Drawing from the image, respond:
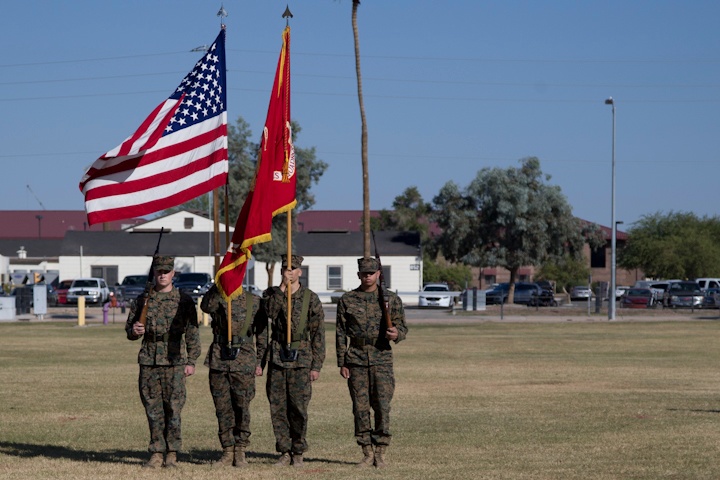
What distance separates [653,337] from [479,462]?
27300mm

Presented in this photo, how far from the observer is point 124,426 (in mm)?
16016

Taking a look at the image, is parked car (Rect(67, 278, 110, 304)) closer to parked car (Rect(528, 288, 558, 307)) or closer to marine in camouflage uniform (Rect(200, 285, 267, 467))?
parked car (Rect(528, 288, 558, 307))

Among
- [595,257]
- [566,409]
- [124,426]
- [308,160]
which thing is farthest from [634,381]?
[595,257]

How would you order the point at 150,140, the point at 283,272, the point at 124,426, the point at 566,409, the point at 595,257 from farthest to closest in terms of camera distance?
the point at 595,257, the point at 566,409, the point at 124,426, the point at 150,140, the point at 283,272

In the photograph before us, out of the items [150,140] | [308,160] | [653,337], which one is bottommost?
[653,337]

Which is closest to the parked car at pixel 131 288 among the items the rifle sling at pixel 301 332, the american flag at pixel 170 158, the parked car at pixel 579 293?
the parked car at pixel 579 293

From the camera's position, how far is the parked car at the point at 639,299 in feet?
207

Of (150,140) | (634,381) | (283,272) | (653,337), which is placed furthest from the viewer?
(653,337)

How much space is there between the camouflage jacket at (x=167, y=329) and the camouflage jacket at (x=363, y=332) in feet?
4.56

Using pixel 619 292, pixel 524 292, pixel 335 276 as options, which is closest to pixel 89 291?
pixel 335 276

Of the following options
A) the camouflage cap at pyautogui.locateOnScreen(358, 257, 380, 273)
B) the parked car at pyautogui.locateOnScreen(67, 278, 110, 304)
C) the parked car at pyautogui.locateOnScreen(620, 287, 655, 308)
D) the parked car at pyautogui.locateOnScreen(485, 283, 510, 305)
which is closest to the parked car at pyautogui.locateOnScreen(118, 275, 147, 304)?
the parked car at pyautogui.locateOnScreen(67, 278, 110, 304)

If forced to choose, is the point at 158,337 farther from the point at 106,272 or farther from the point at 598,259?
the point at 598,259

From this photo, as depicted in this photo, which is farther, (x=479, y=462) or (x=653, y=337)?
(x=653, y=337)

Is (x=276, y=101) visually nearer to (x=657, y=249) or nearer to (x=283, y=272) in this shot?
(x=283, y=272)
